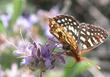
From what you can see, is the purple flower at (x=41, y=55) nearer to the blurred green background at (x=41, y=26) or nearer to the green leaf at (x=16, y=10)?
the blurred green background at (x=41, y=26)

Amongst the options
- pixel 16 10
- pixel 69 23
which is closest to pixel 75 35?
pixel 69 23

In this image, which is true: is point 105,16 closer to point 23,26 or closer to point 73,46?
point 23,26

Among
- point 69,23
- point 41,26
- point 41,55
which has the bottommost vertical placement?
point 41,55

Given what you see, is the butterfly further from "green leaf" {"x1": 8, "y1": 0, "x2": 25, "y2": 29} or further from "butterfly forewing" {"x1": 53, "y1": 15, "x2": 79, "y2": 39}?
"green leaf" {"x1": 8, "y1": 0, "x2": 25, "y2": 29}

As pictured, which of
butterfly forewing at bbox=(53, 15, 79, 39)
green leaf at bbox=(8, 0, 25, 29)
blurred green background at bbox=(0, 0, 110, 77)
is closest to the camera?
butterfly forewing at bbox=(53, 15, 79, 39)

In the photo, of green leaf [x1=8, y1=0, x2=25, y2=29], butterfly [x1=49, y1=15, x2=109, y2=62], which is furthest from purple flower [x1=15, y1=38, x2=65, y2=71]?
green leaf [x1=8, y1=0, x2=25, y2=29]

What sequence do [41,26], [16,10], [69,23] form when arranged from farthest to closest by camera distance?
1. [41,26]
2. [16,10]
3. [69,23]

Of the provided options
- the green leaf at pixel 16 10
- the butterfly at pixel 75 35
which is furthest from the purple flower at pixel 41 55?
the green leaf at pixel 16 10

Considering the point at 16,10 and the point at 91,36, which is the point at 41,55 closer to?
the point at 91,36
